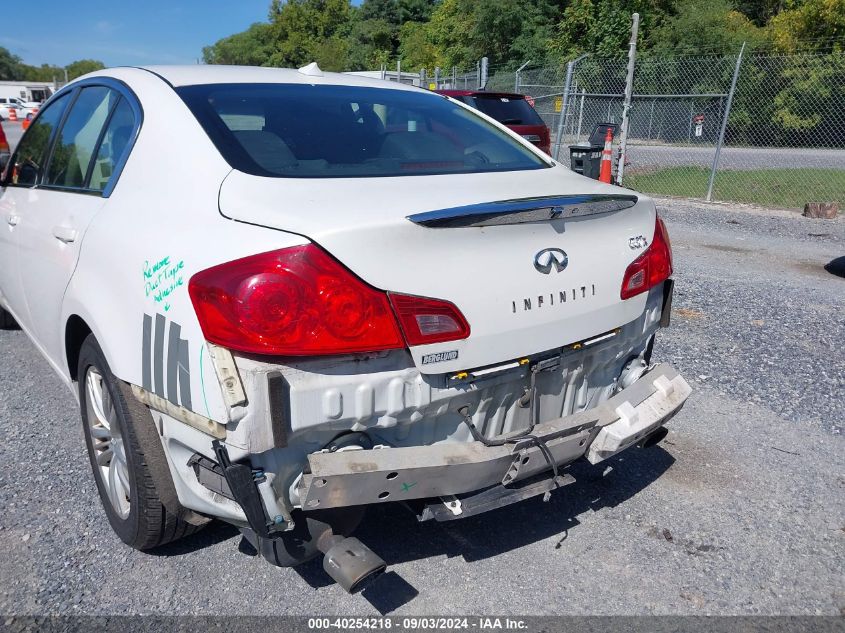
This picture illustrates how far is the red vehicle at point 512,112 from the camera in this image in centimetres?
1193

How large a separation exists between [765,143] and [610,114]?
698cm

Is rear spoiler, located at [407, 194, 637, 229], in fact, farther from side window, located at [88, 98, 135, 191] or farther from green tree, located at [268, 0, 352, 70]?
green tree, located at [268, 0, 352, 70]

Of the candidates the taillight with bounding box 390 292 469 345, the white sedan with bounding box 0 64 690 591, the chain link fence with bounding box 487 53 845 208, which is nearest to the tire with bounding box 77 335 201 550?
the white sedan with bounding box 0 64 690 591

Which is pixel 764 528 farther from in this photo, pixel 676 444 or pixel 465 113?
pixel 465 113

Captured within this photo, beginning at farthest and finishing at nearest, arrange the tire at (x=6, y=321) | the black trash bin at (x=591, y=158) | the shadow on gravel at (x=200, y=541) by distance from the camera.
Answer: the black trash bin at (x=591, y=158) < the tire at (x=6, y=321) < the shadow on gravel at (x=200, y=541)

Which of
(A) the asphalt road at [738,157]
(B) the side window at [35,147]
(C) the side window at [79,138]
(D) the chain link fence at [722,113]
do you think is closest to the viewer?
(C) the side window at [79,138]

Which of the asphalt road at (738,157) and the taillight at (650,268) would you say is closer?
the taillight at (650,268)

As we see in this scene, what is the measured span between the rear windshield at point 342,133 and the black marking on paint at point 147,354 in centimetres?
58

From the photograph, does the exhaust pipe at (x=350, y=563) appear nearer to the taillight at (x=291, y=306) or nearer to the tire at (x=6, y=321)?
the taillight at (x=291, y=306)

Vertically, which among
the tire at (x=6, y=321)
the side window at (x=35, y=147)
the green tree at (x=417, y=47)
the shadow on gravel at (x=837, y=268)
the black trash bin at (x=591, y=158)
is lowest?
the tire at (x=6, y=321)

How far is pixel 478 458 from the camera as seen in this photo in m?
2.20

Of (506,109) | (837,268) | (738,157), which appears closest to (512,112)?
(506,109)

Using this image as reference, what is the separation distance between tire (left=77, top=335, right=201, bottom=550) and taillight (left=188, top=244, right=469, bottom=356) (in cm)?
63

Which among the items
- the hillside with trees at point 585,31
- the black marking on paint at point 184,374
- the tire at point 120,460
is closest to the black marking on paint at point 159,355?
the black marking on paint at point 184,374
